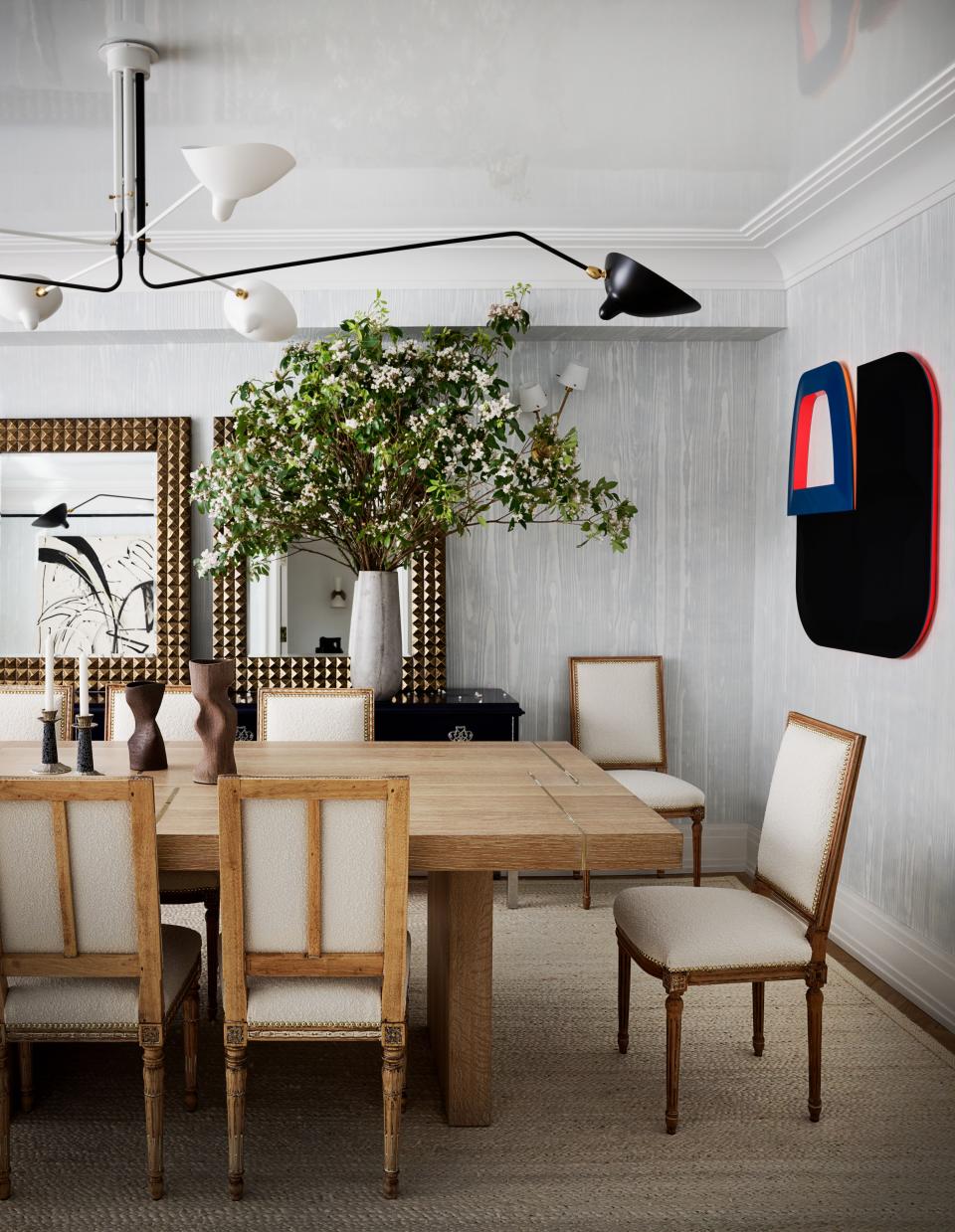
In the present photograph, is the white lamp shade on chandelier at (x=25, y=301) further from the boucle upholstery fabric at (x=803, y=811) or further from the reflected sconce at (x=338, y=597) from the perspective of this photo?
the boucle upholstery fabric at (x=803, y=811)

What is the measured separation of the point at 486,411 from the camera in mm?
3922

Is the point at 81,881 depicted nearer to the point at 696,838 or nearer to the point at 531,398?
the point at 696,838

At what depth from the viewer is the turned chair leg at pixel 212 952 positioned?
123 inches

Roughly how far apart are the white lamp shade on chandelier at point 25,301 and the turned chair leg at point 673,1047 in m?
2.41

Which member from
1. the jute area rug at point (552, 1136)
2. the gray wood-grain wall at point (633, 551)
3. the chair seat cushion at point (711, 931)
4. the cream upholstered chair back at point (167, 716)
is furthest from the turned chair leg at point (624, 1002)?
the gray wood-grain wall at point (633, 551)

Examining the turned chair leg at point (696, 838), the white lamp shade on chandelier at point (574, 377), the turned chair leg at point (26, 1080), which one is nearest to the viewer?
the turned chair leg at point (26, 1080)

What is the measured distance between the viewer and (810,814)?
8.59 feet

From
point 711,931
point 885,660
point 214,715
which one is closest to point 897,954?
point 885,660

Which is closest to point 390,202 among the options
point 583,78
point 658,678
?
point 583,78

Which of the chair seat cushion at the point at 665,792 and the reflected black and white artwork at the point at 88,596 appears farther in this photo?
the reflected black and white artwork at the point at 88,596

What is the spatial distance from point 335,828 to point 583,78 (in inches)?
81.6

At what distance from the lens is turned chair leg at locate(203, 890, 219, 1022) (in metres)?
3.12

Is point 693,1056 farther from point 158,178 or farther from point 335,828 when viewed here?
point 158,178

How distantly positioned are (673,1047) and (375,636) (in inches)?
81.3
